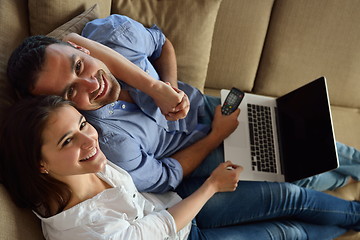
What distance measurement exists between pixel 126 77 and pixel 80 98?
22 cm

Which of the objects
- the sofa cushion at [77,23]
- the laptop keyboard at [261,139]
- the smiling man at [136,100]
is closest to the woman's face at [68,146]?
the smiling man at [136,100]

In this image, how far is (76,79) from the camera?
1.00 metres

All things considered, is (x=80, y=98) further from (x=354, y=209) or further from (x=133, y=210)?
(x=354, y=209)

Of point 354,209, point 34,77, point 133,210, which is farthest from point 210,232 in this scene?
point 34,77

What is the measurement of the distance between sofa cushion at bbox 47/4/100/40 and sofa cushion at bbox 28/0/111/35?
4cm

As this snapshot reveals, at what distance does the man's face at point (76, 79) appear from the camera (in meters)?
0.96

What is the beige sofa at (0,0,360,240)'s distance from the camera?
1.26 meters

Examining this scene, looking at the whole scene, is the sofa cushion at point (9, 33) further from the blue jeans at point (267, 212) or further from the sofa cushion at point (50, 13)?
the blue jeans at point (267, 212)

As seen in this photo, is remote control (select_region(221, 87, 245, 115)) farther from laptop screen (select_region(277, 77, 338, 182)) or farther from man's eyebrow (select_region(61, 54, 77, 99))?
man's eyebrow (select_region(61, 54, 77, 99))

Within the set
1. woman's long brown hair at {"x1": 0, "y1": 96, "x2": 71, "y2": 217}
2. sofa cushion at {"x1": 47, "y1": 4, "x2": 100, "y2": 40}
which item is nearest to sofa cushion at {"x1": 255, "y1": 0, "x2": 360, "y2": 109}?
sofa cushion at {"x1": 47, "y1": 4, "x2": 100, "y2": 40}

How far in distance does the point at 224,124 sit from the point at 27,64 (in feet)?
2.62

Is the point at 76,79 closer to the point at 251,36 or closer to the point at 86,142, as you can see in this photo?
the point at 86,142

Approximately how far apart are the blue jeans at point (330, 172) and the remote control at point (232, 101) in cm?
9

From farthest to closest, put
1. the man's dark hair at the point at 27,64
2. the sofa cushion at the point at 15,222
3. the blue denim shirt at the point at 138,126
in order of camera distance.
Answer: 1. the blue denim shirt at the point at 138,126
2. the man's dark hair at the point at 27,64
3. the sofa cushion at the point at 15,222
